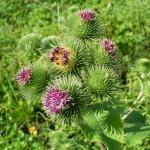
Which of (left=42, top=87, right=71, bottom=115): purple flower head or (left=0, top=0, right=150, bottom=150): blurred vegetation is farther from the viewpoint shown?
(left=0, top=0, right=150, bottom=150): blurred vegetation

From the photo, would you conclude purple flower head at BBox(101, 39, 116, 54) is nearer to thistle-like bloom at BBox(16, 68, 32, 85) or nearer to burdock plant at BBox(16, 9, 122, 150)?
burdock plant at BBox(16, 9, 122, 150)

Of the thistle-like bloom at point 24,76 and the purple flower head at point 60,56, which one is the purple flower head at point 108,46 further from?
the thistle-like bloom at point 24,76

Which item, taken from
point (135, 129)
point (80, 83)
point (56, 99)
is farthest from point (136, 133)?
point (56, 99)

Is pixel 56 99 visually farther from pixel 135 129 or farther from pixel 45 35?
pixel 45 35

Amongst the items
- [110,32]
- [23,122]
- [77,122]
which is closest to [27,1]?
[110,32]

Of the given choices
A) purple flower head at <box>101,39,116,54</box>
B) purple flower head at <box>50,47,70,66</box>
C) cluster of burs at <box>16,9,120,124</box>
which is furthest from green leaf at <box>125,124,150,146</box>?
purple flower head at <box>50,47,70,66</box>

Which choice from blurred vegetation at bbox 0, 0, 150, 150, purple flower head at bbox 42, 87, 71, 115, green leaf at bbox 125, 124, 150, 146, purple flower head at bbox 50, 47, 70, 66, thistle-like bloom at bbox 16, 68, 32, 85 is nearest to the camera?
purple flower head at bbox 42, 87, 71, 115
